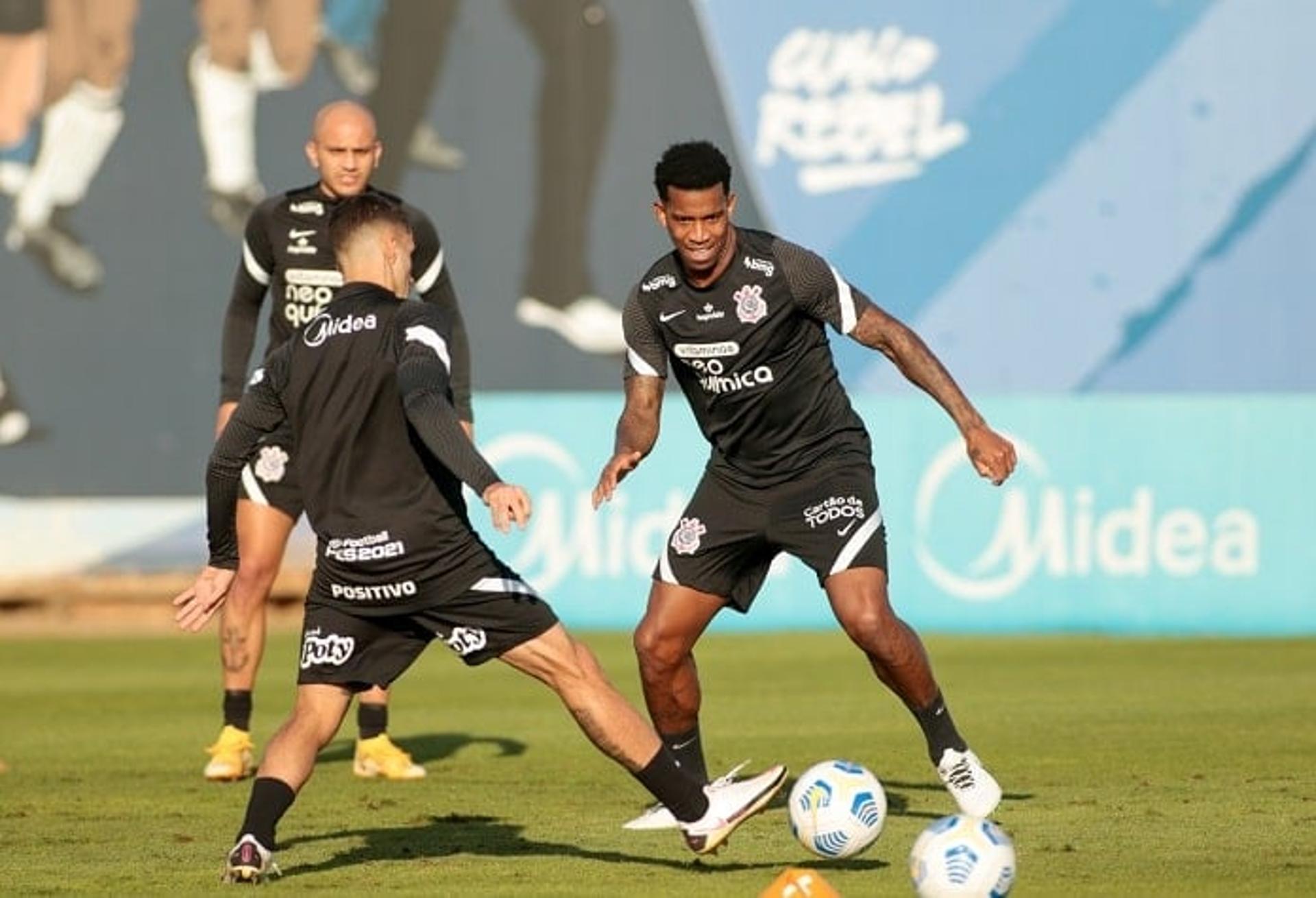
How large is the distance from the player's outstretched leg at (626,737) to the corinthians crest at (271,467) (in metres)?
3.25

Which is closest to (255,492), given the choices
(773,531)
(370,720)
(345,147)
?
(370,720)

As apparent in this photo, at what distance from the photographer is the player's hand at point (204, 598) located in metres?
8.81

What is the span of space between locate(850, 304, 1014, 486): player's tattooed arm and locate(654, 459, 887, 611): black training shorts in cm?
51

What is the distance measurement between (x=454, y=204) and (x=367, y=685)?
12.7m

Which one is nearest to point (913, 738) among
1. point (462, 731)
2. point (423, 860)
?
point (462, 731)

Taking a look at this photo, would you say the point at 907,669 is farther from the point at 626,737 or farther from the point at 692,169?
the point at 692,169

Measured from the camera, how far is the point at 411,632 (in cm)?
895

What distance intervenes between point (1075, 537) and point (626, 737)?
11.6 m

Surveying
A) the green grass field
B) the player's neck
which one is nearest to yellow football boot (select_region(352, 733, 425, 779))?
the green grass field

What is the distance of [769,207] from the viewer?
20938 millimetres

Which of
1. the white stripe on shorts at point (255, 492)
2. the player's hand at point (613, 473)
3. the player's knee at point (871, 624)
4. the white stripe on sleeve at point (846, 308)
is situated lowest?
the white stripe on shorts at point (255, 492)

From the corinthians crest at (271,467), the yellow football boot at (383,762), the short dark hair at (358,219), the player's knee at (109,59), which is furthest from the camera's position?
the player's knee at (109,59)

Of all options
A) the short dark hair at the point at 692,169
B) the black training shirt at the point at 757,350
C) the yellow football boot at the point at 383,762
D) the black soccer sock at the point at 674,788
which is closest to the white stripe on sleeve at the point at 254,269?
the yellow football boot at the point at 383,762

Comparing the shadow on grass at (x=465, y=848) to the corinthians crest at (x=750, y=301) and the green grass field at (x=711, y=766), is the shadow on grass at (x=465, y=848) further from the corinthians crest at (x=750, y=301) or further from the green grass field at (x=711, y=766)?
the corinthians crest at (x=750, y=301)
